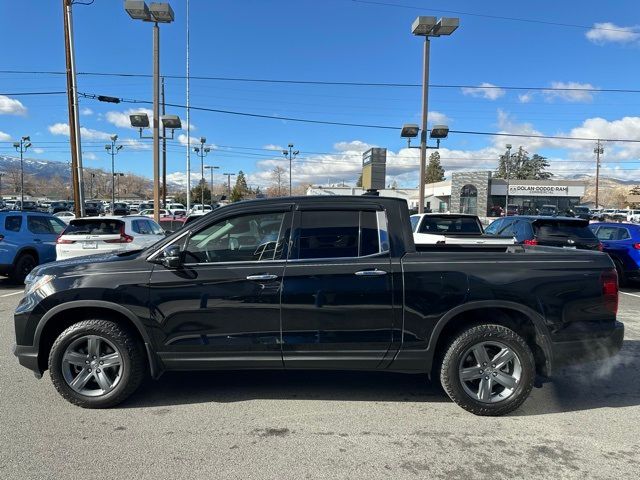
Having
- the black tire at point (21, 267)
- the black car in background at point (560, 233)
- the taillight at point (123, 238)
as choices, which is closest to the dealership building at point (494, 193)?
the black tire at point (21, 267)

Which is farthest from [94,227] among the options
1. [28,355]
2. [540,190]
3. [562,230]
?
[540,190]

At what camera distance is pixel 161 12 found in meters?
15.3

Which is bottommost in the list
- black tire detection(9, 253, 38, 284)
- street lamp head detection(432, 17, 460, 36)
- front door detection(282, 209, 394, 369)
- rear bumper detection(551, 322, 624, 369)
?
black tire detection(9, 253, 38, 284)

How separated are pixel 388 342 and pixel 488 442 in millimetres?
1054

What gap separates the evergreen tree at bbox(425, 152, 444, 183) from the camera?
10906 cm

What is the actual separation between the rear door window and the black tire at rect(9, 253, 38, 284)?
63 centimetres

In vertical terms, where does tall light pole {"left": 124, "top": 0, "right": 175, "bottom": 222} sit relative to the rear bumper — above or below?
above

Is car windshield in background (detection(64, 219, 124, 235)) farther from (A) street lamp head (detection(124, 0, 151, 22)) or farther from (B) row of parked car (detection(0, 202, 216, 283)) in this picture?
(A) street lamp head (detection(124, 0, 151, 22))

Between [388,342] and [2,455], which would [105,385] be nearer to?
[2,455]

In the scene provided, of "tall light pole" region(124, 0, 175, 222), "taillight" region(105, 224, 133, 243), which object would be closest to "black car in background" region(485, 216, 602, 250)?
"taillight" region(105, 224, 133, 243)

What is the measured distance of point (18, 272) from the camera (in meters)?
10.9

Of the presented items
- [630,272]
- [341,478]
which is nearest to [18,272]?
[341,478]

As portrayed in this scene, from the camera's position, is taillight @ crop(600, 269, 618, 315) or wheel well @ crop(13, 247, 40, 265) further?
wheel well @ crop(13, 247, 40, 265)

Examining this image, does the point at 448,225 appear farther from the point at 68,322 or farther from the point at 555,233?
the point at 68,322
